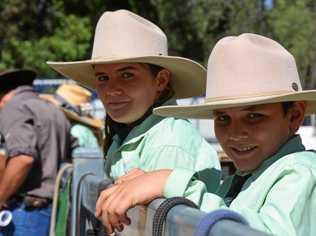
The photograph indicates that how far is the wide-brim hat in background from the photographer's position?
535 cm

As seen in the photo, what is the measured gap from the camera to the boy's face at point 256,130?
6.91 ft

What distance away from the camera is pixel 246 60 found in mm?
2162

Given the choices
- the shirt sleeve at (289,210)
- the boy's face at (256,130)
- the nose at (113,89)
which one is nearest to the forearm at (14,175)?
the nose at (113,89)

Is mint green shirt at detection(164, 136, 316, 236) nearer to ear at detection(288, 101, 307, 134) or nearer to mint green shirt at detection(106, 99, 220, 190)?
ear at detection(288, 101, 307, 134)

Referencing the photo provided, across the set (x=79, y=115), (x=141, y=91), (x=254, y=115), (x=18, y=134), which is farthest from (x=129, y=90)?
(x=79, y=115)

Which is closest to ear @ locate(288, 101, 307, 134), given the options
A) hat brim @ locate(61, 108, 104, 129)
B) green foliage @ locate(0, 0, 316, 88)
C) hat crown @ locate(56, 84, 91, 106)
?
hat brim @ locate(61, 108, 104, 129)

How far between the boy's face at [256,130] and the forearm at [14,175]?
289cm

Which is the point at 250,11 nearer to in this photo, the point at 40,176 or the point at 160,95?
the point at 40,176

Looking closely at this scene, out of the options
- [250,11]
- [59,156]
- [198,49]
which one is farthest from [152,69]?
[198,49]

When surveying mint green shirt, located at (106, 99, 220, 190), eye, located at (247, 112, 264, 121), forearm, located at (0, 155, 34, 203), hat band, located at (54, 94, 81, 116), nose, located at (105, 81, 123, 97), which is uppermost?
eye, located at (247, 112, 264, 121)

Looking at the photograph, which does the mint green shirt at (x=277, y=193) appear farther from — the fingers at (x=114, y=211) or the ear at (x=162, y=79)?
the ear at (x=162, y=79)

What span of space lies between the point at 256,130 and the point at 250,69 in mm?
160

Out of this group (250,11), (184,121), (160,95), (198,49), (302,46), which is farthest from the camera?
(198,49)

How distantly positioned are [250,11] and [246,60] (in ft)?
96.9
